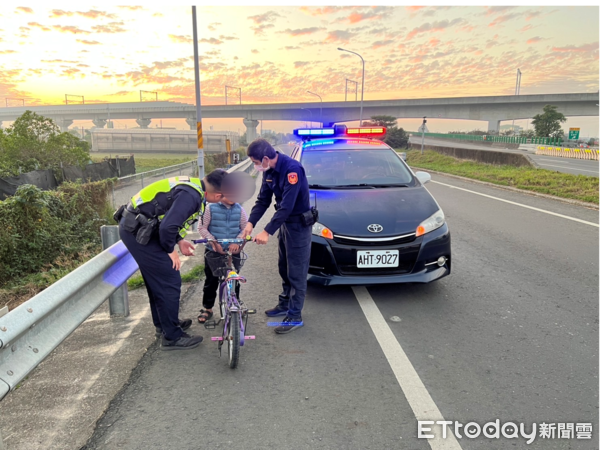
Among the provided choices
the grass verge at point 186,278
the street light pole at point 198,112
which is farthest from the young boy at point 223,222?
the street light pole at point 198,112

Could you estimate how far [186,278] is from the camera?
5.18 metres

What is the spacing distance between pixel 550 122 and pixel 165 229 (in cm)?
5789

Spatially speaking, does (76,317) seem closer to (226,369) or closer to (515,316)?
(226,369)

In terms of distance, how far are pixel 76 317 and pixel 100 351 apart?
575 millimetres

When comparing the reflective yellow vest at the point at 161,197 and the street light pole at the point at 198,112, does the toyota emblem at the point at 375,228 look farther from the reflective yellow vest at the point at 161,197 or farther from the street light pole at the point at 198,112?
the street light pole at the point at 198,112

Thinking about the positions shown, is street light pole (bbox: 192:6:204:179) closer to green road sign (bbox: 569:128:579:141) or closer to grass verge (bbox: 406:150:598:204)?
grass verge (bbox: 406:150:598:204)

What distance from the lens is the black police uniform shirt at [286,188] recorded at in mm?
3656

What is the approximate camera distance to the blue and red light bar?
697 cm

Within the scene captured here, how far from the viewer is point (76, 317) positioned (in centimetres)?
292

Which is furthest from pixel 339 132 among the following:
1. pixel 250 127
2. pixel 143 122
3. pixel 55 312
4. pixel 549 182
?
pixel 143 122

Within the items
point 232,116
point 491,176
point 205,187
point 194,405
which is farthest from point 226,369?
point 232,116

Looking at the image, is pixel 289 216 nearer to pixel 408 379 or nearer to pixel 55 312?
pixel 408 379

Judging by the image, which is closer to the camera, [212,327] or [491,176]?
[212,327]

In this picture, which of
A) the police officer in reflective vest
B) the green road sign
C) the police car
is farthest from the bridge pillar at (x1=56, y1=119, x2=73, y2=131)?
the police officer in reflective vest
